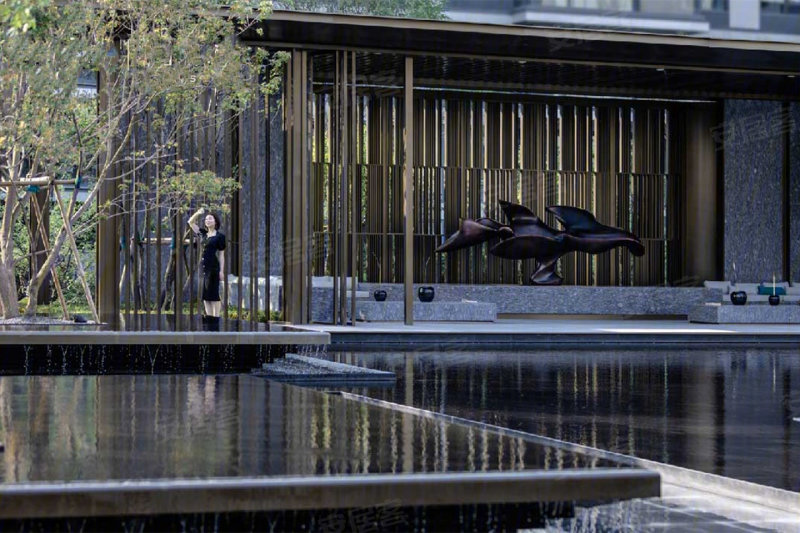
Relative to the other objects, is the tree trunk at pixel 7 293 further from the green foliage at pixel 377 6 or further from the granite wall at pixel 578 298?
the granite wall at pixel 578 298

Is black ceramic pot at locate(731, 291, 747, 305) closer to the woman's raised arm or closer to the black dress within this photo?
the woman's raised arm

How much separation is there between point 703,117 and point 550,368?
1394cm

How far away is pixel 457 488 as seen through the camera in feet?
12.8

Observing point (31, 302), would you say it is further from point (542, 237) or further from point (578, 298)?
point (578, 298)

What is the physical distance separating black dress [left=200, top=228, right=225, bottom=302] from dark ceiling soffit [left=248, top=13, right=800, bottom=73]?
4.68m

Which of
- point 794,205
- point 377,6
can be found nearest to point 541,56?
point 794,205

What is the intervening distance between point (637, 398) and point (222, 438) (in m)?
7.15

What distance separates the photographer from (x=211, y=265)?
1602cm

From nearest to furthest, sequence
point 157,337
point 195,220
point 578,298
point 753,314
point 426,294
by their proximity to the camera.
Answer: point 157,337 → point 195,220 → point 426,294 → point 753,314 → point 578,298

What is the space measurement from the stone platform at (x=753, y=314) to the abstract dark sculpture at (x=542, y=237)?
224cm

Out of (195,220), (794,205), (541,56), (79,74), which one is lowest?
(195,220)

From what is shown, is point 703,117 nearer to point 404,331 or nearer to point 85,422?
point 404,331

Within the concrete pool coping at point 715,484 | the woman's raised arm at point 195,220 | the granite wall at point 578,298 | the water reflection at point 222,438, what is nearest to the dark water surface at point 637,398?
the concrete pool coping at point 715,484

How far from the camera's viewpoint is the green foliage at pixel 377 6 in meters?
24.7
